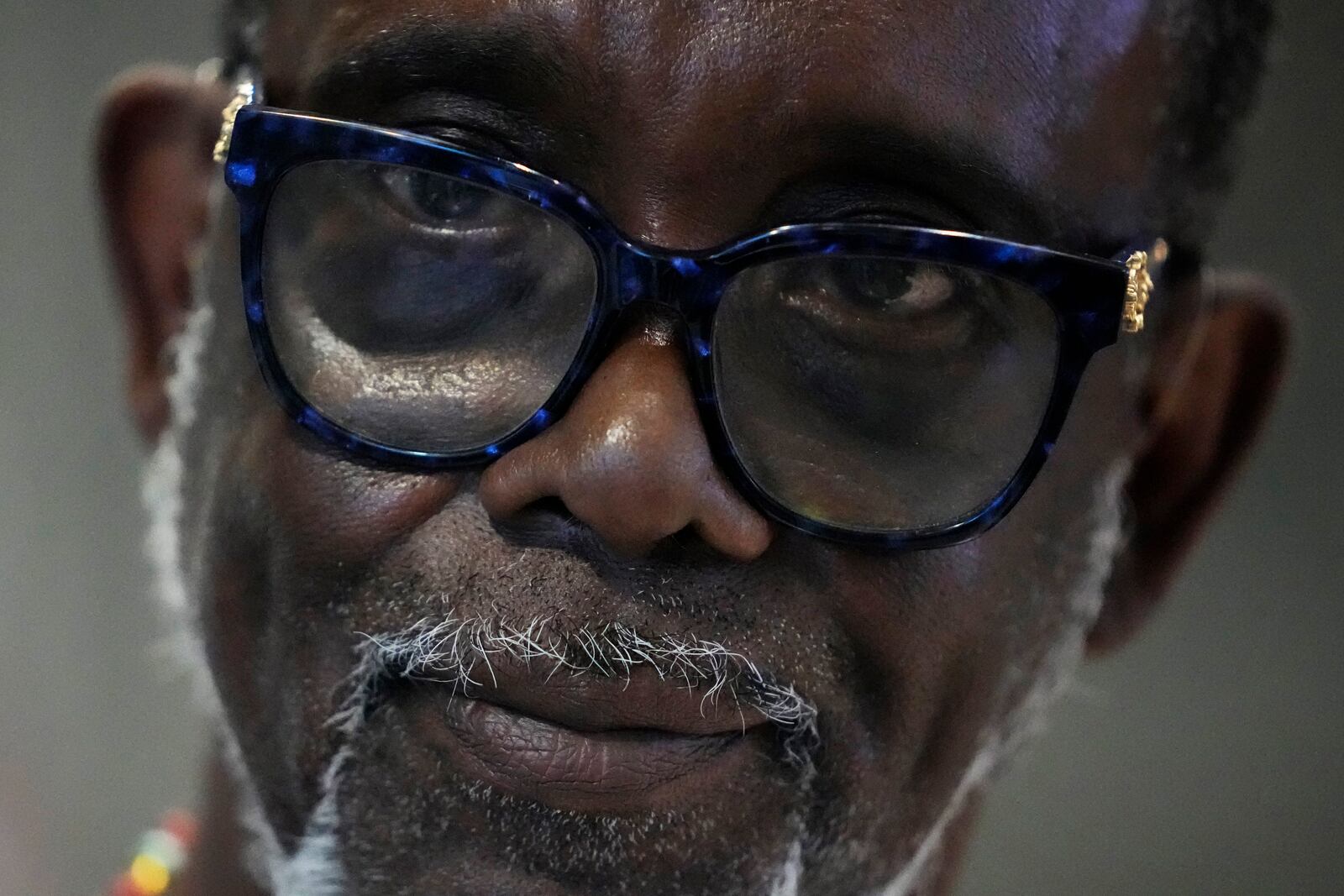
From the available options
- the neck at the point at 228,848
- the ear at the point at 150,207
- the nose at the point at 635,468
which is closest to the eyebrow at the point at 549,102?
the nose at the point at 635,468

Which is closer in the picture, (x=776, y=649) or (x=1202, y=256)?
(x=776, y=649)

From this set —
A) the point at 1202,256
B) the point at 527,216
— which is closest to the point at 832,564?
the point at 527,216

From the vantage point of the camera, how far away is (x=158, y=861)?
1554 mm

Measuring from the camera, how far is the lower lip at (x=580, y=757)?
0.88m

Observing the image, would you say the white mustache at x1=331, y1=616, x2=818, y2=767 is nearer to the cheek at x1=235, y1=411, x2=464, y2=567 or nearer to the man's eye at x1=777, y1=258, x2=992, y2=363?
the cheek at x1=235, y1=411, x2=464, y2=567

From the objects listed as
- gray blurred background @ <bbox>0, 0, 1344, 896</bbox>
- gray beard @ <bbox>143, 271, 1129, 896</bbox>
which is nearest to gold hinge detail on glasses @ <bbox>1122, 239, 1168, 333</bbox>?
gray beard @ <bbox>143, 271, 1129, 896</bbox>

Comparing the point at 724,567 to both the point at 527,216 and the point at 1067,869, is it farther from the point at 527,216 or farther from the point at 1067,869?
the point at 1067,869

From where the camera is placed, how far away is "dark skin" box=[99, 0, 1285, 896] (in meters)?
0.87

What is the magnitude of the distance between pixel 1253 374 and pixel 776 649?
0.78 meters

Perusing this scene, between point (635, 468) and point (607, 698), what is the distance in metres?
0.16

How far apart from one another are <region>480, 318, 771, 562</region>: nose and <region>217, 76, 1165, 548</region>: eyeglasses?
0.01 metres

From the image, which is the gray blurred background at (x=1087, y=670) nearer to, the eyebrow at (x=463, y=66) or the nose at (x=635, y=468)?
the eyebrow at (x=463, y=66)

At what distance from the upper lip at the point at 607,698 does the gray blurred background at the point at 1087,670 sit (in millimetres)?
1152

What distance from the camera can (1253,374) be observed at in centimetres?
140
